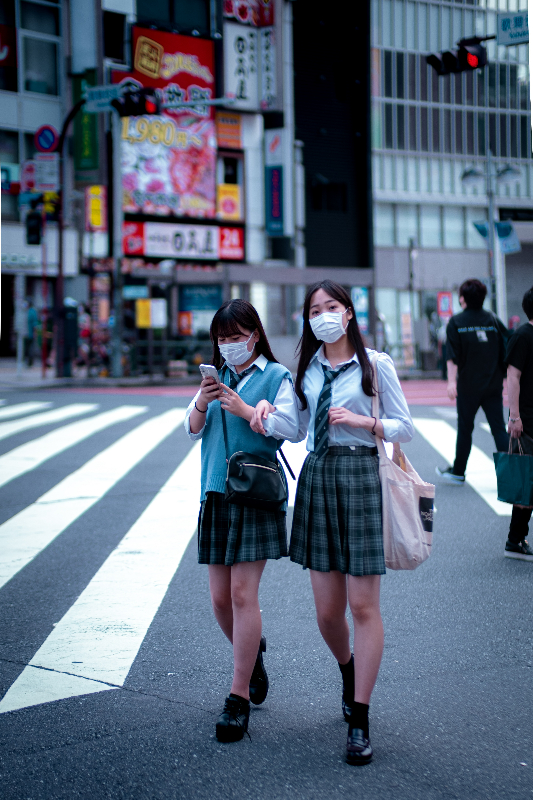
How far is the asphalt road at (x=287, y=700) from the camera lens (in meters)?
3.05

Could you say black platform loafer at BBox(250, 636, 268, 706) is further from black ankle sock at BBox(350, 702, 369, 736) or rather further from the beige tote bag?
the beige tote bag

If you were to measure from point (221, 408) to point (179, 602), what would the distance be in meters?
2.16

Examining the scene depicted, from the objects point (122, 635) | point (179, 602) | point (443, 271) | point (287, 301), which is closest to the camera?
point (122, 635)

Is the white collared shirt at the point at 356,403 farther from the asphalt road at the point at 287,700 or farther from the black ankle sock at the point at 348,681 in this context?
the asphalt road at the point at 287,700

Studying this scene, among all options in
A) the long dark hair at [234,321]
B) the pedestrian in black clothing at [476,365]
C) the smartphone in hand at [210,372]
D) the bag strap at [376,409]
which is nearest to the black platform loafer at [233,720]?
the bag strap at [376,409]

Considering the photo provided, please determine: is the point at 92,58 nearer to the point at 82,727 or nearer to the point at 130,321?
the point at 130,321

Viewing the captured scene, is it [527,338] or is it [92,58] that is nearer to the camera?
[527,338]

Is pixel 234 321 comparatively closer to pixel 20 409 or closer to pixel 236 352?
pixel 236 352

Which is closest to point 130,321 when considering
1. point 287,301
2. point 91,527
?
point 287,301

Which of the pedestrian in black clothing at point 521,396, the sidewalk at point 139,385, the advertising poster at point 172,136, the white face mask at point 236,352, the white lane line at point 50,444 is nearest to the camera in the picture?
the white face mask at point 236,352

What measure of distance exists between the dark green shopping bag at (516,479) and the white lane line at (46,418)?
922 cm

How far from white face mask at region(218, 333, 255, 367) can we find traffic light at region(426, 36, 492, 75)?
32.8 feet

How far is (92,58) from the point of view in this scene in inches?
1401

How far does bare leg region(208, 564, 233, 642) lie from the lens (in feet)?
11.8
